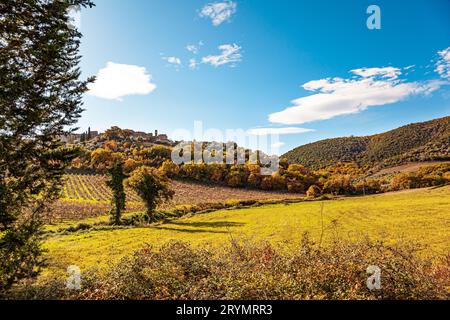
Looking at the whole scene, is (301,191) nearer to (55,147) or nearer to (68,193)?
(68,193)

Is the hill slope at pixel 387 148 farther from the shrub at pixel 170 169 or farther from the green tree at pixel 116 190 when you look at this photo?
the green tree at pixel 116 190

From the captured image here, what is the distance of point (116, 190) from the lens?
137 feet

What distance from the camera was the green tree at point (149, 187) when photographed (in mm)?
43584

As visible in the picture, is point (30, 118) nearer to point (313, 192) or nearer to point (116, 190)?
point (116, 190)

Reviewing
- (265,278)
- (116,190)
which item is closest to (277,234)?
(265,278)

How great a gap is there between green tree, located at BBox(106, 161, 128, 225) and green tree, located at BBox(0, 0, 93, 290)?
32.3 metres

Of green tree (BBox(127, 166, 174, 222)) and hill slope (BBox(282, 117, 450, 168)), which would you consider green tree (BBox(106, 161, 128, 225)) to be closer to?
green tree (BBox(127, 166, 174, 222))

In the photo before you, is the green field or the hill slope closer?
the green field

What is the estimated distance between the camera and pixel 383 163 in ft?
408

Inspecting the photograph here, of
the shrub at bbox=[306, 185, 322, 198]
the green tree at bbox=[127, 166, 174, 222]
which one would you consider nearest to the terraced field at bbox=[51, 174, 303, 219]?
the shrub at bbox=[306, 185, 322, 198]

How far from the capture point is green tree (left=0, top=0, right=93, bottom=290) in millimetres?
9109

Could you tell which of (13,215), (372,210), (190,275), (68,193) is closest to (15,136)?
(13,215)

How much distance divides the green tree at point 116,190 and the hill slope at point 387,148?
112 metres
